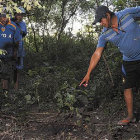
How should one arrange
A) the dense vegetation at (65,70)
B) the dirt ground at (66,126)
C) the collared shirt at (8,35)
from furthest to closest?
the collared shirt at (8,35) → the dense vegetation at (65,70) → the dirt ground at (66,126)

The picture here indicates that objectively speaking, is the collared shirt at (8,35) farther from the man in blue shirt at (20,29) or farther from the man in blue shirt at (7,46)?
the man in blue shirt at (20,29)

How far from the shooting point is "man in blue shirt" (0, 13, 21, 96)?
5605mm

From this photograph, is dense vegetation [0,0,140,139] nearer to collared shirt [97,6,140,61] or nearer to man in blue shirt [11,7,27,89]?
man in blue shirt [11,7,27,89]

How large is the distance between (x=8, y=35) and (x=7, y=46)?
0.25 metres

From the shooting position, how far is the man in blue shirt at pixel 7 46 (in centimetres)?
561

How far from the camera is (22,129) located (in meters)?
4.21

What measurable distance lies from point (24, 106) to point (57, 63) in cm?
285

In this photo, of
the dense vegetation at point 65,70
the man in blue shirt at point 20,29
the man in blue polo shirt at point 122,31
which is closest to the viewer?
the man in blue polo shirt at point 122,31

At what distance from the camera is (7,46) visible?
5.74m

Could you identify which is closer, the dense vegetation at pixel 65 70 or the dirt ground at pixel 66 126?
the dirt ground at pixel 66 126

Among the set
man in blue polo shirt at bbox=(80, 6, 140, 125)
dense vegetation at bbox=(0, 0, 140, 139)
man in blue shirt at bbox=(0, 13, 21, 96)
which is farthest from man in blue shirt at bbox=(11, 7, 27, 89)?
man in blue polo shirt at bbox=(80, 6, 140, 125)

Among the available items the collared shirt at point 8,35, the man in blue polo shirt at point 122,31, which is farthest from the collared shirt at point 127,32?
the collared shirt at point 8,35

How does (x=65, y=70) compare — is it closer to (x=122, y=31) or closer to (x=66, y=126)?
(x=66, y=126)

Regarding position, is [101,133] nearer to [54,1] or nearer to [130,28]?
[130,28]
